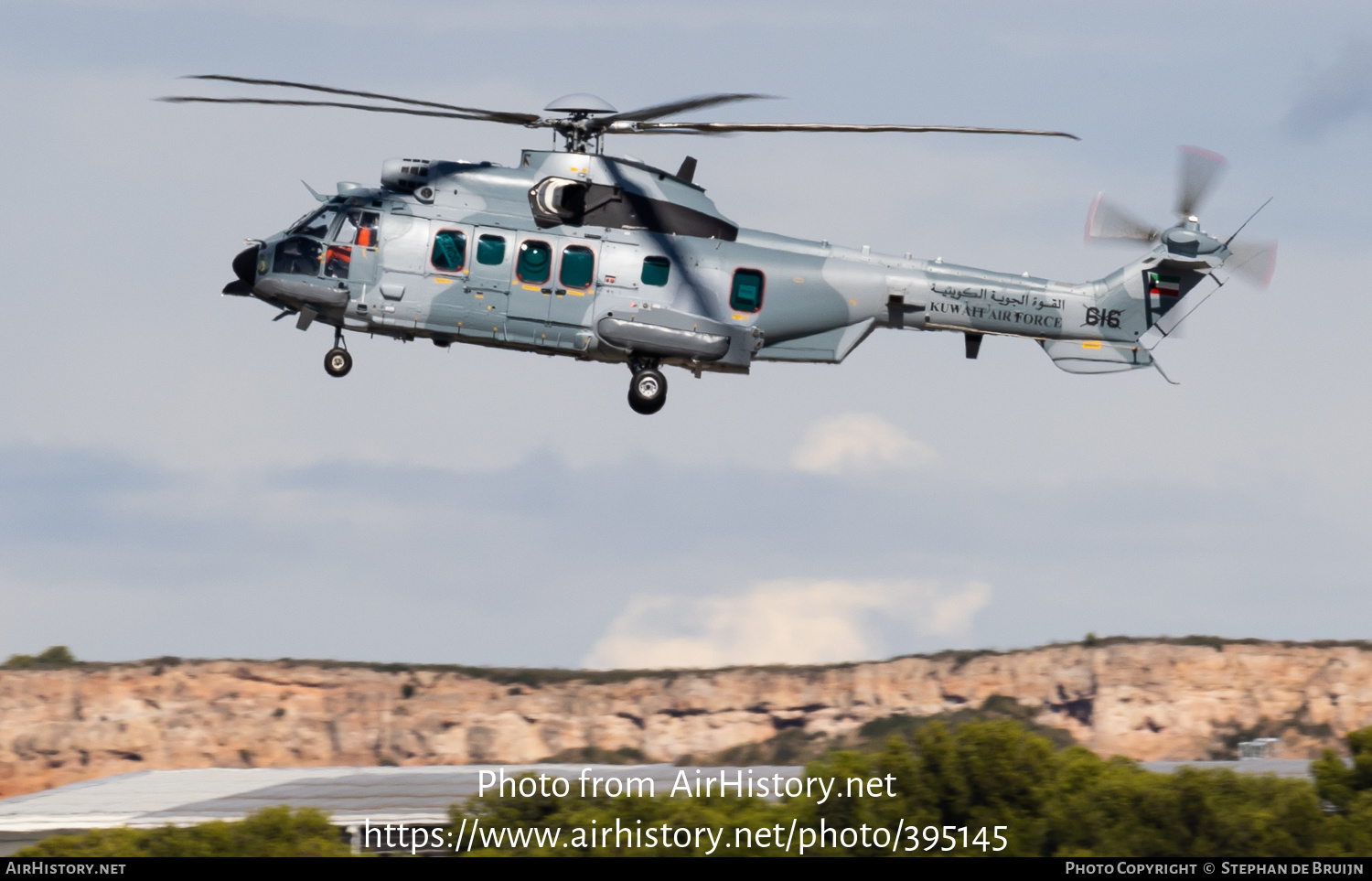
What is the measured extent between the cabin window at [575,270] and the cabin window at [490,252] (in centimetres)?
112

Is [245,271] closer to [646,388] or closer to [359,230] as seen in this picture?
[359,230]

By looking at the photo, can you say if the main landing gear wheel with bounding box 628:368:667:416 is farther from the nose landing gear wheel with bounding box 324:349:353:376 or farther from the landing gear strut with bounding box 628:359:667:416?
the nose landing gear wheel with bounding box 324:349:353:376

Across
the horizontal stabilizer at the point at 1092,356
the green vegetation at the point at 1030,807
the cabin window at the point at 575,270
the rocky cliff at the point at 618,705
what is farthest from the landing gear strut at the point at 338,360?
the rocky cliff at the point at 618,705

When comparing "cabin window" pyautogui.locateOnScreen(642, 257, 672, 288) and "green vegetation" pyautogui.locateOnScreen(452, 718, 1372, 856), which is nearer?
"green vegetation" pyautogui.locateOnScreen(452, 718, 1372, 856)

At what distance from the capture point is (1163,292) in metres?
34.0

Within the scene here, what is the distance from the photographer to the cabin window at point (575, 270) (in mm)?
31312

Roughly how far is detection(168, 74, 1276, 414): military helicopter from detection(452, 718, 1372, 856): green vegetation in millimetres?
7691

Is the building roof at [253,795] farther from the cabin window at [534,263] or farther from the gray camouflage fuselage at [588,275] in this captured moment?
the cabin window at [534,263]

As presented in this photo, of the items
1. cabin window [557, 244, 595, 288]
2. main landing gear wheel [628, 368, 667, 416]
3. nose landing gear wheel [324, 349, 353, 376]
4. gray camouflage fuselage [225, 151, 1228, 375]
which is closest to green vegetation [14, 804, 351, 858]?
nose landing gear wheel [324, 349, 353, 376]

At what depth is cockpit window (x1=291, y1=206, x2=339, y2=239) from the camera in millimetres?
31562

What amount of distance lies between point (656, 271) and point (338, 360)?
20.1 feet
